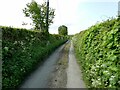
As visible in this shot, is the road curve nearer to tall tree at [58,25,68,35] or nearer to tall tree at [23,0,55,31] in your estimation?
tall tree at [23,0,55,31]

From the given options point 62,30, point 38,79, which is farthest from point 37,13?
point 62,30

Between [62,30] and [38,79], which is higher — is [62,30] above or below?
above

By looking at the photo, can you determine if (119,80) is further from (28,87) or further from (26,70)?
(26,70)

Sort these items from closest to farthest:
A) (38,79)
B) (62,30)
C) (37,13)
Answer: (38,79)
(37,13)
(62,30)

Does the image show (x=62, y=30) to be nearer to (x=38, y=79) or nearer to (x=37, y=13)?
(x=37, y=13)

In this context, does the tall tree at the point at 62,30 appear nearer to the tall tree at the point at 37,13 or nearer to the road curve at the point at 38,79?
the tall tree at the point at 37,13

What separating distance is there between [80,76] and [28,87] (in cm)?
260

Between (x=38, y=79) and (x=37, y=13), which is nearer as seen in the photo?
(x=38, y=79)

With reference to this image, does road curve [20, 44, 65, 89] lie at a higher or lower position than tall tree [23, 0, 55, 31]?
lower

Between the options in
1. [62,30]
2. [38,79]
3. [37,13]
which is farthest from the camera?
[62,30]

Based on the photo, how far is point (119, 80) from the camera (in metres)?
5.43

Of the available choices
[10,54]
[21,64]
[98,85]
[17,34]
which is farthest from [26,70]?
[98,85]

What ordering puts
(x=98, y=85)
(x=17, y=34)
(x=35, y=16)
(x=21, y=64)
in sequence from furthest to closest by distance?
1. (x=35, y=16)
2. (x=17, y=34)
3. (x=21, y=64)
4. (x=98, y=85)

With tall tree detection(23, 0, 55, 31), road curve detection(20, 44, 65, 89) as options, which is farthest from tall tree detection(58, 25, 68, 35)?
road curve detection(20, 44, 65, 89)
